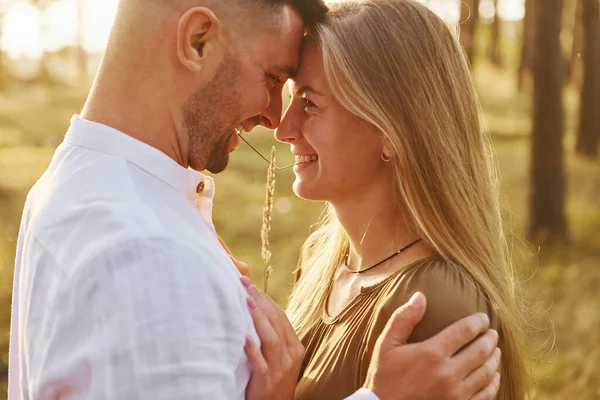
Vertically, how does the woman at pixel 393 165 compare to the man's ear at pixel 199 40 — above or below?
below

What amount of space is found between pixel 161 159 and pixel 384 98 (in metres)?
0.93

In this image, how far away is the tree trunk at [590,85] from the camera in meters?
14.3

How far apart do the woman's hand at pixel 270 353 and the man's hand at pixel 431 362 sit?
10.1 inches

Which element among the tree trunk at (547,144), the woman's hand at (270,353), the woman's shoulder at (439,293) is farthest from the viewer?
the tree trunk at (547,144)

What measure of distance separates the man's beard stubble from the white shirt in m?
0.22

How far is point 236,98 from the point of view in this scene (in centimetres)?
A: 250

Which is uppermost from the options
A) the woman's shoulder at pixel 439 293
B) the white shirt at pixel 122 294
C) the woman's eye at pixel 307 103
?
the woman's eye at pixel 307 103

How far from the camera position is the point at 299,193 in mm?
3027

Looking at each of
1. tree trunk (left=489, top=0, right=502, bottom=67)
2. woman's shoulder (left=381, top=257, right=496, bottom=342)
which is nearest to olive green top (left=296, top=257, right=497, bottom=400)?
woman's shoulder (left=381, top=257, right=496, bottom=342)

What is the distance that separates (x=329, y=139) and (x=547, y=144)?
777 cm

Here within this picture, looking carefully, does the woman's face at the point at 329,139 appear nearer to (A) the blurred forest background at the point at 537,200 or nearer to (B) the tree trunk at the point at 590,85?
(A) the blurred forest background at the point at 537,200

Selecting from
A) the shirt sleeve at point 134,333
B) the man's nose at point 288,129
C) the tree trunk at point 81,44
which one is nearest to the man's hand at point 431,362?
the shirt sleeve at point 134,333

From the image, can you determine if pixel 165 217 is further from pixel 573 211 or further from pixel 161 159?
pixel 573 211

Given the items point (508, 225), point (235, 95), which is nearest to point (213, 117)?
point (235, 95)
